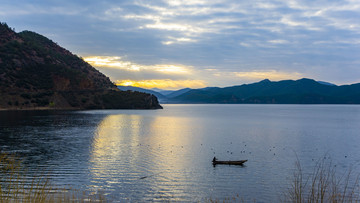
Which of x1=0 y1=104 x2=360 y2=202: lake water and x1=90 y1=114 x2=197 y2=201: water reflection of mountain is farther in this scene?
x1=90 y1=114 x2=197 y2=201: water reflection of mountain

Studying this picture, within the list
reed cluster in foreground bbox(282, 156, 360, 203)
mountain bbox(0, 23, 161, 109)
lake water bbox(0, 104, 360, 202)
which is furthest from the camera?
mountain bbox(0, 23, 161, 109)

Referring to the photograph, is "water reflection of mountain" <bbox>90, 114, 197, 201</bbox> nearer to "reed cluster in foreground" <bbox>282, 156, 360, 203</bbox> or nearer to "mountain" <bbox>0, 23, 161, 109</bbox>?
"reed cluster in foreground" <bbox>282, 156, 360, 203</bbox>

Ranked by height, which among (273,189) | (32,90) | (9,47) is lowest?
(273,189)

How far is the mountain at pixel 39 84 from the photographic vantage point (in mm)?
141875

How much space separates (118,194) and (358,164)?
93.6 ft

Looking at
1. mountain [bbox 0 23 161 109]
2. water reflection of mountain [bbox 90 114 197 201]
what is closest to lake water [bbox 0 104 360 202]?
water reflection of mountain [bbox 90 114 197 201]

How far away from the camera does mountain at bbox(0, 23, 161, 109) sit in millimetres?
141875

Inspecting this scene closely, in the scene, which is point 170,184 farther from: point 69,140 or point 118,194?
point 69,140

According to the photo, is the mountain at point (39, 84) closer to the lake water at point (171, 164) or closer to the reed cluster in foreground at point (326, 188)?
the lake water at point (171, 164)

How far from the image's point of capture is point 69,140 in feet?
171

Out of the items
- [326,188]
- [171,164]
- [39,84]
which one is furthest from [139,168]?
[39,84]

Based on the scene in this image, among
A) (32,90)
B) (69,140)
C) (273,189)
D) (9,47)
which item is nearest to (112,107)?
(32,90)

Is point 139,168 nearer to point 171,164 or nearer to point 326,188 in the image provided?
point 171,164

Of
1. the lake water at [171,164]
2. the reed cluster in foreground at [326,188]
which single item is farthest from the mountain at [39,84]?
the reed cluster in foreground at [326,188]
